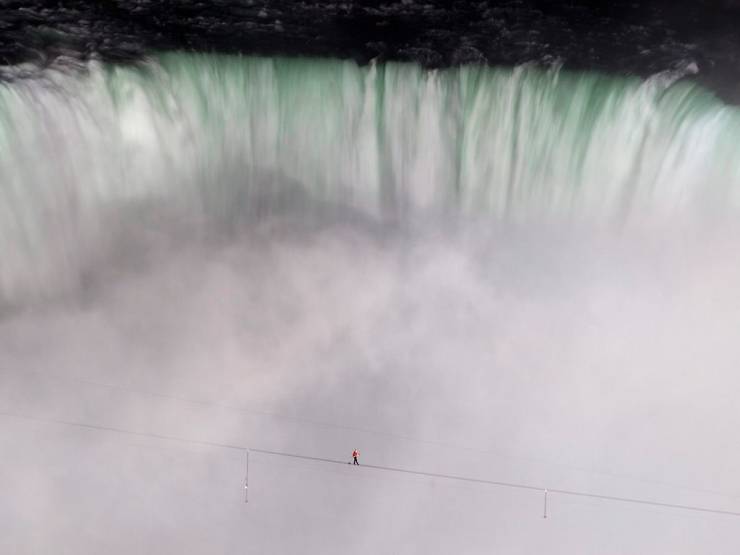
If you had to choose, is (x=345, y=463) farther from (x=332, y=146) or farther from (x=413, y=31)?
(x=413, y=31)

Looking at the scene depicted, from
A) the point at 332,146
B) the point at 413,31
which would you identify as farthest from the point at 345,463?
the point at 413,31

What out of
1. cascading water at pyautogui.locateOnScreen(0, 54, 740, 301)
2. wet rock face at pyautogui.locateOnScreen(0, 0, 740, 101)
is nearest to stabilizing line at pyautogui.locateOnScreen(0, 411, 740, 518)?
cascading water at pyautogui.locateOnScreen(0, 54, 740, 301)

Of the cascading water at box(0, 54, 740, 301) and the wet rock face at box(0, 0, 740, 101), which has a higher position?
the wet rock face at box(0, 0, 740, 101)

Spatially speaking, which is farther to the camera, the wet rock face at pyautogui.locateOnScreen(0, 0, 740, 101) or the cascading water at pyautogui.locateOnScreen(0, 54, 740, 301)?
the cascading water at pyautogui.locateOnScreen(0, 54, 740, 301)

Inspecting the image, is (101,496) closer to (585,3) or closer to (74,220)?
(74,220)

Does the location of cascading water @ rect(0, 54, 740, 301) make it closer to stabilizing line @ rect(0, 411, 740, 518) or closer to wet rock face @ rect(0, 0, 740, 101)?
wet rock face @ rect(0, 0, 740, 101)
